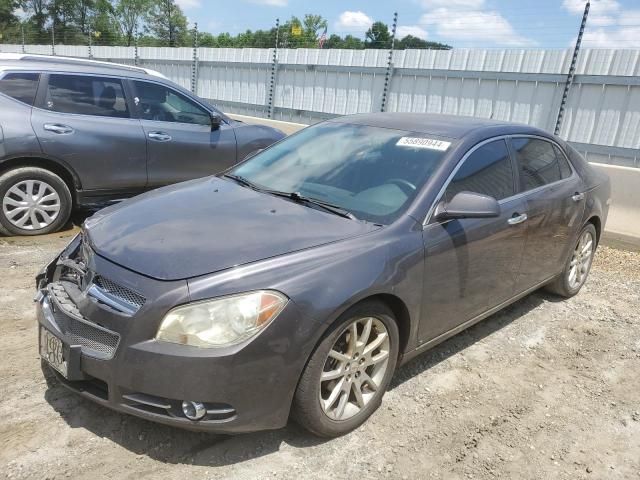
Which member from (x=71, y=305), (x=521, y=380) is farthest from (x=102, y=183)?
(x=521, y=380)

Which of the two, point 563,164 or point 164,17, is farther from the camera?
point 164,17

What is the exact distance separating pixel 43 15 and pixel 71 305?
72506 mm

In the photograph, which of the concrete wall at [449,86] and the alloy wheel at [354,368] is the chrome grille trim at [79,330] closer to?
the alloy wheel at [354,368]

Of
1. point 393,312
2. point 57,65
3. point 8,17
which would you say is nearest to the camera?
point 393,312

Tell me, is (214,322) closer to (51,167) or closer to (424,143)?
(424,143)

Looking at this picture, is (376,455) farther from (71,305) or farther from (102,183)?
(102,183)

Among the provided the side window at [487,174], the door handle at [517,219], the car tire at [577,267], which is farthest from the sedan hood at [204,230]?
the car tire at [577,267]

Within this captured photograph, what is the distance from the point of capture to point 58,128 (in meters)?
5.63

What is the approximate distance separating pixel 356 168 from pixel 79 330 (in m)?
Result: 1.85

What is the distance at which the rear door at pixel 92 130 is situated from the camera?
222 inches

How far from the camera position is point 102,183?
597cm

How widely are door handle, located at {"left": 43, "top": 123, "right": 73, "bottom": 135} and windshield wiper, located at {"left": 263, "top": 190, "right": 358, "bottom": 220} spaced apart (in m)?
3.30

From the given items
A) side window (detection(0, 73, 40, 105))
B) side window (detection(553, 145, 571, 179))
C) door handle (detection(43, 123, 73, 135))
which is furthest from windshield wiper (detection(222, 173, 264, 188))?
side window (detection(0, 73, 40, 105))

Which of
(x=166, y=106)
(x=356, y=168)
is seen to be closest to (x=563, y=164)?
(x=356, y=168)
